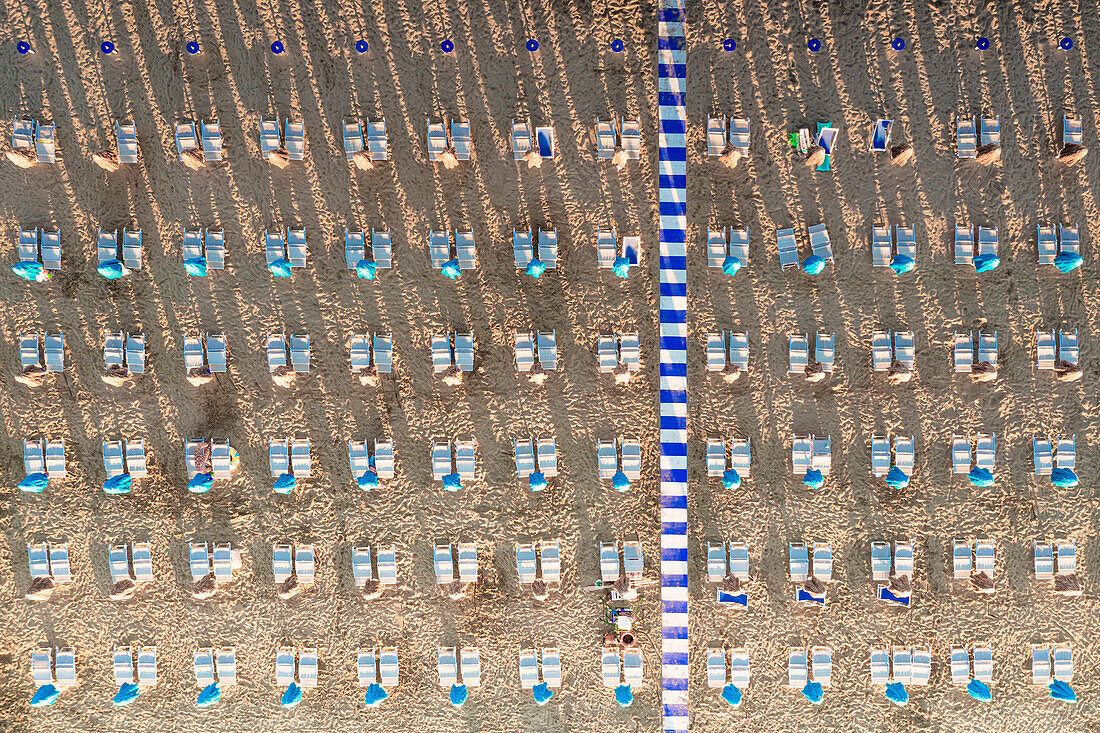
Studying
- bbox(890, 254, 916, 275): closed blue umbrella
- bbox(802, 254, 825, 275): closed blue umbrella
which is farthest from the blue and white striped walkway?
bbox(890, 254, 916, 275): closed blue umbrella

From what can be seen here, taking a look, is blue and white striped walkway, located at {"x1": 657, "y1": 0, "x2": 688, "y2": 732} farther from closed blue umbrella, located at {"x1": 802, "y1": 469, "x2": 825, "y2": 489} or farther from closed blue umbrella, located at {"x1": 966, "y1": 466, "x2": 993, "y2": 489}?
closed blue umbrella, located at {"x1": 966, "y1": 466, "x2": 993, "y2": 489}

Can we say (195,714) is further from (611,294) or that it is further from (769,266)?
(769,266)

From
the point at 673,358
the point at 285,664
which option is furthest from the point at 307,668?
the point at 673,358

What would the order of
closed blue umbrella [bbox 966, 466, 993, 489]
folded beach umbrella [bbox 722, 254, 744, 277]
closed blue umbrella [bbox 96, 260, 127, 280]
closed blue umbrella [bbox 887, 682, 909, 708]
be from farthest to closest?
closed blue umbrella [bbox 887, 682, 909, 708] → closed blue umbrella [bbox 966, 466, 993, 489] → folded beach umbrella [bbox 722, 254, 744, 277] → closed blue umbrella [bbox 96, 260, 127, 280]

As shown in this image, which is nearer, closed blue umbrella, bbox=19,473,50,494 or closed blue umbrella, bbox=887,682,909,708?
closed blue umbrella, bbox=19,473,50,494

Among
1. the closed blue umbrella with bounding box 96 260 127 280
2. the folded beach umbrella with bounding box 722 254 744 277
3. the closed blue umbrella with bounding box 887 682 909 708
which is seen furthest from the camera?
the closed blue umbrella with bounding box 887 682 909 708

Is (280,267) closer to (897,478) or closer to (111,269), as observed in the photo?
(111,269)
